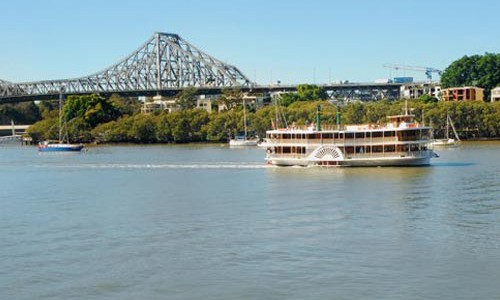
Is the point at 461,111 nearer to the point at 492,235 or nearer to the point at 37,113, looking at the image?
the point at 492,235

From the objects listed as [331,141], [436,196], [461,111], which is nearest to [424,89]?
[461,111]

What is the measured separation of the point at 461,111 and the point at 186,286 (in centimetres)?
9233

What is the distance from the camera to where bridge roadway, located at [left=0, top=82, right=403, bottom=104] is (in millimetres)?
166125

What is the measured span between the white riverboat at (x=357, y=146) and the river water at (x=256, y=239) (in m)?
7.97

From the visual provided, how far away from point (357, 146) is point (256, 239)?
101 feet

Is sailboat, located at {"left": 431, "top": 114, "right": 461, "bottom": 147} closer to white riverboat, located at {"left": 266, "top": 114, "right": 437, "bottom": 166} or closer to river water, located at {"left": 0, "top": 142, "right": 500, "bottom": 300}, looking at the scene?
white riverboat, located at {"left": 266, "top": 114, "right": 437, "bottom": 166}

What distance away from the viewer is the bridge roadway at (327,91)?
166125 mm

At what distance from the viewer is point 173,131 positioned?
12269 cm

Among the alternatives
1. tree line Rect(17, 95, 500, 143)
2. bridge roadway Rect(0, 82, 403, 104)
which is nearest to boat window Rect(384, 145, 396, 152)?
tree line Rect(17, 95, 500, 143)

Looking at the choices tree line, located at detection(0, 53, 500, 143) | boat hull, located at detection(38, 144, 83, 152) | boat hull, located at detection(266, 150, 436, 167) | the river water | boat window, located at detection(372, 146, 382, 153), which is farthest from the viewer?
tree line, located at detection(0, 53, 500, 143)

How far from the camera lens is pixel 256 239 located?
27.0 meters

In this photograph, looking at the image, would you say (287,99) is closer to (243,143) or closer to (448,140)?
(243,143)

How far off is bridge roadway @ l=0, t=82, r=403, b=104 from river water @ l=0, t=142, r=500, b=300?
120m

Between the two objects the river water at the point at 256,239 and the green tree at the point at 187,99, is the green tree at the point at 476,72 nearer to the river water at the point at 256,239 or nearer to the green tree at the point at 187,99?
the green tree at the point at 187,99
